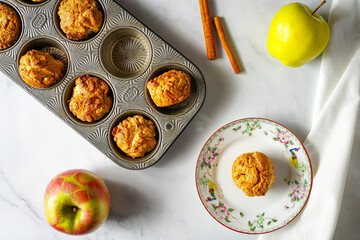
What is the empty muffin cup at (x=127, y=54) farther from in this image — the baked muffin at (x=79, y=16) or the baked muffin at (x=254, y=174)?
the baked muffin at (x=254, y=174)

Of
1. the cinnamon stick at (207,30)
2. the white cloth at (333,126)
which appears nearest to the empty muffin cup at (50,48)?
the cinnamon stick at (207,30)

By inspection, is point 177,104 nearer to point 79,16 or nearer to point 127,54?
point 127,54

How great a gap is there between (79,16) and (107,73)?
47 cm

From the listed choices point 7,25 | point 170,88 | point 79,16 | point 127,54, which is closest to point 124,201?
point 170,88

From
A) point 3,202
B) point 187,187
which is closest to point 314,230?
point 187,187

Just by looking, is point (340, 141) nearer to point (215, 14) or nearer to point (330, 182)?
point (330, 182)

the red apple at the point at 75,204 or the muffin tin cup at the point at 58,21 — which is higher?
the muffin tin cup at the point at 58,21

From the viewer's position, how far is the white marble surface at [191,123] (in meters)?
2.60

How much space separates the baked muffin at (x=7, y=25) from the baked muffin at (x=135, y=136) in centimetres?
108

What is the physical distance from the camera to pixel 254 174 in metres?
2.29

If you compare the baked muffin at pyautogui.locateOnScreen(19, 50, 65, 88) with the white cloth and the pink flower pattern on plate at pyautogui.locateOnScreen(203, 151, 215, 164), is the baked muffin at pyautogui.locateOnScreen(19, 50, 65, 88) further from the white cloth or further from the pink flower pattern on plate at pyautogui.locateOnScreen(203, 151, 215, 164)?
the white cloth

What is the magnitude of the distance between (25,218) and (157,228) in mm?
1161

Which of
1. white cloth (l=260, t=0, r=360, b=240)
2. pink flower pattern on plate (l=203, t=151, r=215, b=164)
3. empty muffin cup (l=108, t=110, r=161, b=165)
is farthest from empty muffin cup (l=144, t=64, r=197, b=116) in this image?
white cloth (l=260, t=0, r=360, b=240)

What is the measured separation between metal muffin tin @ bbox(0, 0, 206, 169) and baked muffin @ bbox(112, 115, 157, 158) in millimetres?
47
